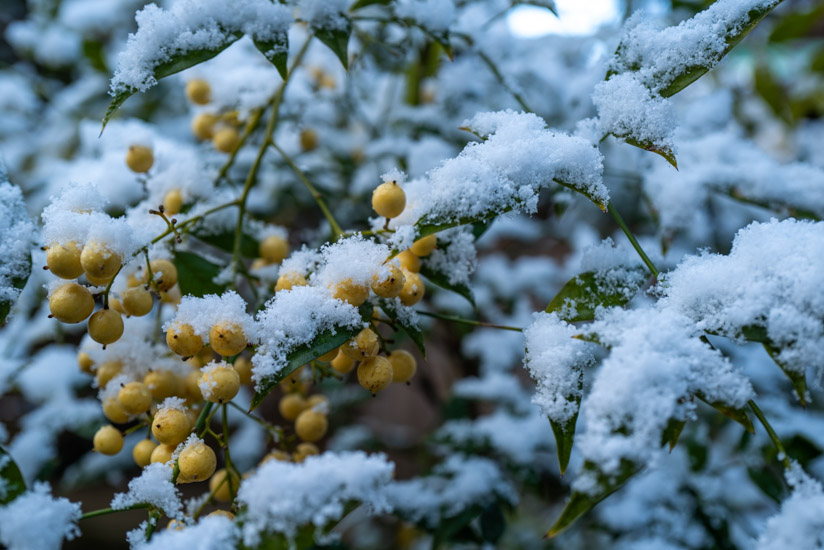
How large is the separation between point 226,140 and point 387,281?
459 mm

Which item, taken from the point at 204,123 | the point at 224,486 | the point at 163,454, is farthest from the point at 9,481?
the point at 204,123

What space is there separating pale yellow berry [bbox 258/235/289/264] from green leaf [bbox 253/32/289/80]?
0.74ft

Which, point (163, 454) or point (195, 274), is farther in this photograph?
point (195, 274)

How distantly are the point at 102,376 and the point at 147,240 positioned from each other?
0.57ft

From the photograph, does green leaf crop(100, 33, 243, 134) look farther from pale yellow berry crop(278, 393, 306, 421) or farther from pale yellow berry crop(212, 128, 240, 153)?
pale yellow berry crop(278, 393, 306, 421)

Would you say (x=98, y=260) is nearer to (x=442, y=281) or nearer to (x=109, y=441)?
(x=109, y=441)

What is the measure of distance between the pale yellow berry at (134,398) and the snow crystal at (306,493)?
202mm

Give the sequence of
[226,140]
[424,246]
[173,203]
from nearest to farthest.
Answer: [424,246] → [173,203] → [226,140]

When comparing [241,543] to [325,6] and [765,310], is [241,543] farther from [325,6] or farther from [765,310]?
[325,6]

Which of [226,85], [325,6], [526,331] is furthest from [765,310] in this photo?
[226,85]

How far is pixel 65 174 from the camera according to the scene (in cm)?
113

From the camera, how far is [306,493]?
1.51ft

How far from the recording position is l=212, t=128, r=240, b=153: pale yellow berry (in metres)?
0.88

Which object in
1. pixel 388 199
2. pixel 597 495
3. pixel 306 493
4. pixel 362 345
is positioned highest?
pixel 388 199
